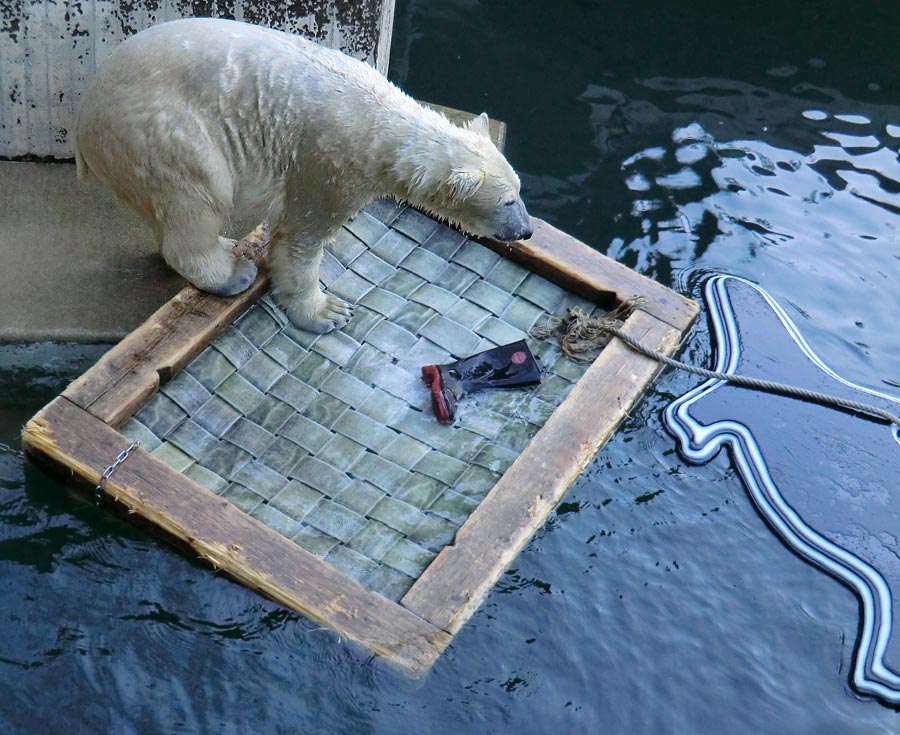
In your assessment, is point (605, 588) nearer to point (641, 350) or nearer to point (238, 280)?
point (641, 350)

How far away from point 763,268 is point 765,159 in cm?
99

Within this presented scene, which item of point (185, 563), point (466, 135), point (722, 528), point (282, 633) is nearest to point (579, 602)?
point (722, 528)

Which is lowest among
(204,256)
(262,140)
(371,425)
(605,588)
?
(605,588)

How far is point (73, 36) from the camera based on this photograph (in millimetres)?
4406

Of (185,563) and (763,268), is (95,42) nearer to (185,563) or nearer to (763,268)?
(185,563)

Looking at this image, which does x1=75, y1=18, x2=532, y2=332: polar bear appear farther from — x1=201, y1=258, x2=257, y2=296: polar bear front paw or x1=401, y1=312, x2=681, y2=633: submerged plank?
x1=401, y1=312, x2=681, y2=633: submerged plank

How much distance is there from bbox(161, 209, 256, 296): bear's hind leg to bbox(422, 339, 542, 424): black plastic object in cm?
Answer: 83

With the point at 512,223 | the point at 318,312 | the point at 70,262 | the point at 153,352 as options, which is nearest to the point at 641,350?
the point at 512,223

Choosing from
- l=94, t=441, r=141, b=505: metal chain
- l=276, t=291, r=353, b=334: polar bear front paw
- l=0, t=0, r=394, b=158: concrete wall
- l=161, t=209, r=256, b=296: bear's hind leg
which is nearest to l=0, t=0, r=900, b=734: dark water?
→ l=94, t=441, r=141, b=505: metal chain

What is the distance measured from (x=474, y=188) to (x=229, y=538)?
4.74 ft

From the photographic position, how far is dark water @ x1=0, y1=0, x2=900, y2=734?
3.18m

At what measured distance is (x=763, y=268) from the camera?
16.9 ft

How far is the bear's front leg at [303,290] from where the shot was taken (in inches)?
148

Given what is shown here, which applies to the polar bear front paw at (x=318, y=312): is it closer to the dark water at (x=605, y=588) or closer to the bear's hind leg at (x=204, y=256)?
the bear's hind leg at (x=204, y=256)
